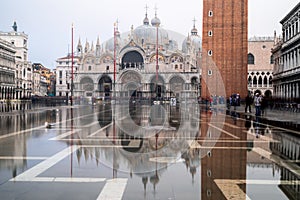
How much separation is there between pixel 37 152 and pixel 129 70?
74.1 m

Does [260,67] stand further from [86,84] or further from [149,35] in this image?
[86,84]

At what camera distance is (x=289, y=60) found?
4462 cm

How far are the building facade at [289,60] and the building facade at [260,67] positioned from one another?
93.8ft

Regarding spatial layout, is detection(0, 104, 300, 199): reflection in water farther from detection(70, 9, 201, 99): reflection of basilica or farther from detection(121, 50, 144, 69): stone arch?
detection(121, 50, 144, 69): stone arch

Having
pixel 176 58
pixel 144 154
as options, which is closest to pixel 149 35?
pixel 176 58

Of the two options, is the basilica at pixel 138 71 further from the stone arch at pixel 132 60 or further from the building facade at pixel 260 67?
the building facade at pixel 260 67

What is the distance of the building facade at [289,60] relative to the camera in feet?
133

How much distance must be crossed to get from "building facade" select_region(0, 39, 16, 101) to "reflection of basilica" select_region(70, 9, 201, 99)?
18.0 m

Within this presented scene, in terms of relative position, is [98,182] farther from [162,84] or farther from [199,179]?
[162,84]

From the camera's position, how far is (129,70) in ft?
273

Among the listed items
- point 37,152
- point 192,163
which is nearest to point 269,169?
point 192,163

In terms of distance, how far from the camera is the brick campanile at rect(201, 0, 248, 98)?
169ft

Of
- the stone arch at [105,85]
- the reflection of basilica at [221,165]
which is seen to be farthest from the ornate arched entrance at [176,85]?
the reflection of basilica at [221,165]

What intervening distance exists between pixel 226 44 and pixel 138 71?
3392cm
